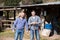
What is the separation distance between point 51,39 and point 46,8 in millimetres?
4328

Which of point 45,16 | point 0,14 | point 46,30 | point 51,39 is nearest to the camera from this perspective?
point 51,39

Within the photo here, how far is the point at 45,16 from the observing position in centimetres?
1941

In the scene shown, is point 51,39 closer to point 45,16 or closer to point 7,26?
point 45,16

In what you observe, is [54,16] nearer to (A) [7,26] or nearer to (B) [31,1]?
(A) [7,26]

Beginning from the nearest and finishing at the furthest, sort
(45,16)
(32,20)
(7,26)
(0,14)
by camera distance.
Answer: (32,20) → (45,16) → (7,26) → (0,14)

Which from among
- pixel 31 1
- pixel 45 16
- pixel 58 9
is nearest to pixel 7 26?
pixel 45 16

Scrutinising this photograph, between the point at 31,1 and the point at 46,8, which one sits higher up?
the point at 46,8

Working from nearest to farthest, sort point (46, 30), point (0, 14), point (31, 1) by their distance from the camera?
point (46, 30) < point (0, 14) < point (31, 1)

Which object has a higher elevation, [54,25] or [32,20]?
[32,20]

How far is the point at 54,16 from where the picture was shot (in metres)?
18.5

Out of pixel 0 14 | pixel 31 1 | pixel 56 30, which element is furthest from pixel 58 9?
pixel 31 1

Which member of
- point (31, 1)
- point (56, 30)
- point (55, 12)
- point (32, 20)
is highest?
point (32, 20)

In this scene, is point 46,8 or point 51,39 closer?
point 51,39

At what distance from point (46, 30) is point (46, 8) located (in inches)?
101
